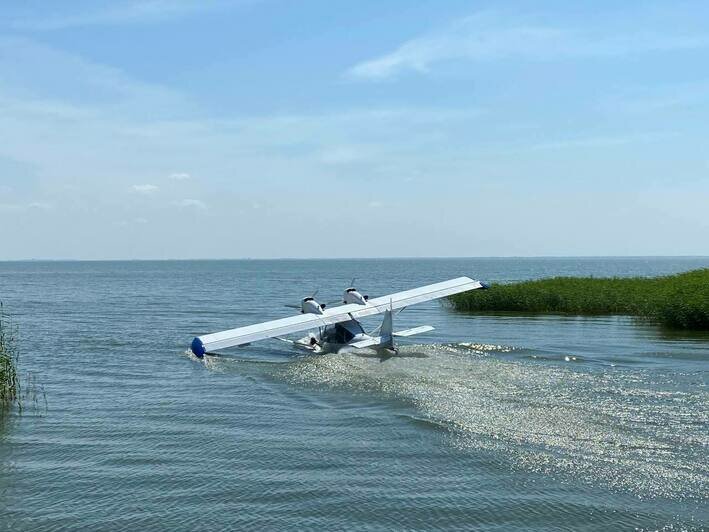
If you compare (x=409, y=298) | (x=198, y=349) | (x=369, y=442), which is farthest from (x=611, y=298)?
(x=369, y=442)

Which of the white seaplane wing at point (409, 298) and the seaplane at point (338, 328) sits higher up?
the white seaplane wing at point (409, 298)

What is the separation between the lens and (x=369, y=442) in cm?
1449

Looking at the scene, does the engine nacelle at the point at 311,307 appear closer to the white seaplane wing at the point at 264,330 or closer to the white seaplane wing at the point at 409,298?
the white seaplane wing at the point at 264,330

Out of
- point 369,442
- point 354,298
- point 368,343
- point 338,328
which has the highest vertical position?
point 354,298

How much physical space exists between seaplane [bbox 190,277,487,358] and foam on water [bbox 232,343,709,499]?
1191mm

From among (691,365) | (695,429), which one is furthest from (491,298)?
(695,429)

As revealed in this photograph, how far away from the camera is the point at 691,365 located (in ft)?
72.6

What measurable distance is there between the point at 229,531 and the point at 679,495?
263 inches

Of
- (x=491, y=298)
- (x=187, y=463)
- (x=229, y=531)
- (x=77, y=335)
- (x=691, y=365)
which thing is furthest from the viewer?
(x=491, y=298)

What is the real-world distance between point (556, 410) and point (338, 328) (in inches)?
507

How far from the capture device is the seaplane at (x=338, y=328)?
24797mm

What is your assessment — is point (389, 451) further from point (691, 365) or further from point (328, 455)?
point (691, 365)

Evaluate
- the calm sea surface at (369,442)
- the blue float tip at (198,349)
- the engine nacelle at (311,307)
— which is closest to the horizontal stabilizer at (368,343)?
the calm sea surface at (369,442)

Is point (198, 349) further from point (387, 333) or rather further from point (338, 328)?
point (387, 333)
